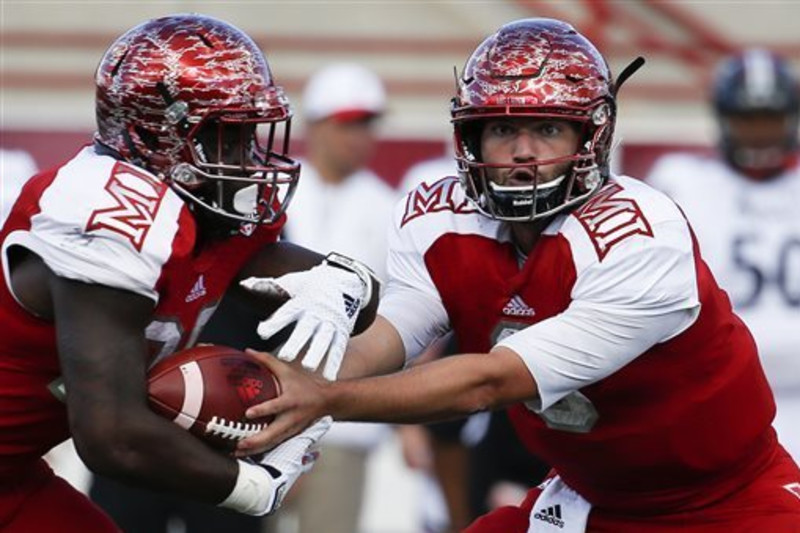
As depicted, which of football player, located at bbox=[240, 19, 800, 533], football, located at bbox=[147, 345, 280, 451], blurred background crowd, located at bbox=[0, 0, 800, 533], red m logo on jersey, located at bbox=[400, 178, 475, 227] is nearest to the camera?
football, located at bbox=[147, 345, 280, 451]

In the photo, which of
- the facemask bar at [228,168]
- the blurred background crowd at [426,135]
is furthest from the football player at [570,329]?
the blurred background crowd at [426,135]

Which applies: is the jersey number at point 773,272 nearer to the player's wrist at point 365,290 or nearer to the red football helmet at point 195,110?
the player's wrist at point 365,290

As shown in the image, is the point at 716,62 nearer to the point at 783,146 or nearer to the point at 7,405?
the point at 783,146

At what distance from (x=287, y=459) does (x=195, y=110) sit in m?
0.72

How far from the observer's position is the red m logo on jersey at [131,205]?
3580 mm

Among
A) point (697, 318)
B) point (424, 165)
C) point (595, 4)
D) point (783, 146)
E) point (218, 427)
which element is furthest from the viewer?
point (595, 4)

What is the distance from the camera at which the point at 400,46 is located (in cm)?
1023

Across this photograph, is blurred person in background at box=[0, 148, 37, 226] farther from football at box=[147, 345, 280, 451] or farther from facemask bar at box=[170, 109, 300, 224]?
football at box=[147, 345, 280, 451]

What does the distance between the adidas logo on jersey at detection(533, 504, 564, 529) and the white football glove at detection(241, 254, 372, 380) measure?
2.05 ft

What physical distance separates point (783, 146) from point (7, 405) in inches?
135

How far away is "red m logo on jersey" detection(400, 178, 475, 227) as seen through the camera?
167 inches

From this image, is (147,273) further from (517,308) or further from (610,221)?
(610,221)

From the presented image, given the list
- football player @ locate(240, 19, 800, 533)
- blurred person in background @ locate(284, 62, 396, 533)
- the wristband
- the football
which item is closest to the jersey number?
blurred person in background @ locate(284, 62, 396, 533)

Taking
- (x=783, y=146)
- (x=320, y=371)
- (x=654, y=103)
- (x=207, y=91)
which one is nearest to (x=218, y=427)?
(x=320, y=371)
